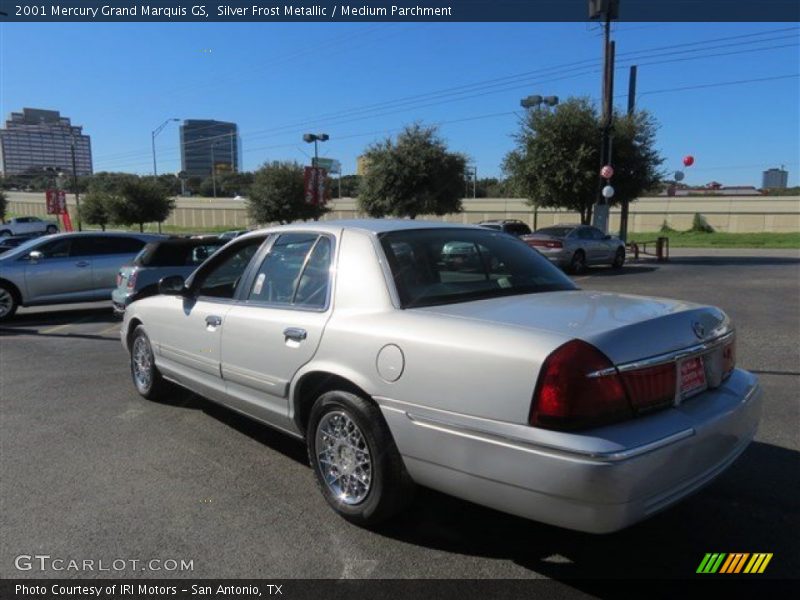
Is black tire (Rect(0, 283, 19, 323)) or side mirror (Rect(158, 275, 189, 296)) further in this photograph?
black tire (Rect(0, 283, 19, 323))

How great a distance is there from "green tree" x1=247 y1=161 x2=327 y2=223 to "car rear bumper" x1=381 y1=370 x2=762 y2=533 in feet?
120

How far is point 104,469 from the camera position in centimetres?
435

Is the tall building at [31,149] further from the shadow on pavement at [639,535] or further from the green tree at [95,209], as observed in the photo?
the shadow on pavement at [639,535]

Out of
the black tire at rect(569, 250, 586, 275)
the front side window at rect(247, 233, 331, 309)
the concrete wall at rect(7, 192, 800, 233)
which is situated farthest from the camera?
the concrete wall at rect(7, 192, 800, 233)

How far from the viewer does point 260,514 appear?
12.0 ft

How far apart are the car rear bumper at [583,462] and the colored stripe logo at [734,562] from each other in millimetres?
465

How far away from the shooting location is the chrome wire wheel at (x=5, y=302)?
11.7 metres

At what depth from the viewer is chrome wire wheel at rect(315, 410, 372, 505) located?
11.1ft

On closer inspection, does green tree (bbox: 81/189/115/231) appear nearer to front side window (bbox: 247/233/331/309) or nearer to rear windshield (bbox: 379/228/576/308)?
front side window (bbox: 247/233/331/309)

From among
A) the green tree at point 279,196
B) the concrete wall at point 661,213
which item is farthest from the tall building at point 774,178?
the green tree at point 279,196

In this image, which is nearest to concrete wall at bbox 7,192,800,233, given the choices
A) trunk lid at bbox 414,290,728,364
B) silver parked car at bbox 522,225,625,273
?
silver parked car at bbox 522,225,625,273

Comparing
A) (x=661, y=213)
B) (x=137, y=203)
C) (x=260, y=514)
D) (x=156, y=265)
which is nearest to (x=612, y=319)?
(x=260, y=514)

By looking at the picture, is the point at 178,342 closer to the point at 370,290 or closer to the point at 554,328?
the point at 370,290

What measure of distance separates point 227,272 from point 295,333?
154cm
